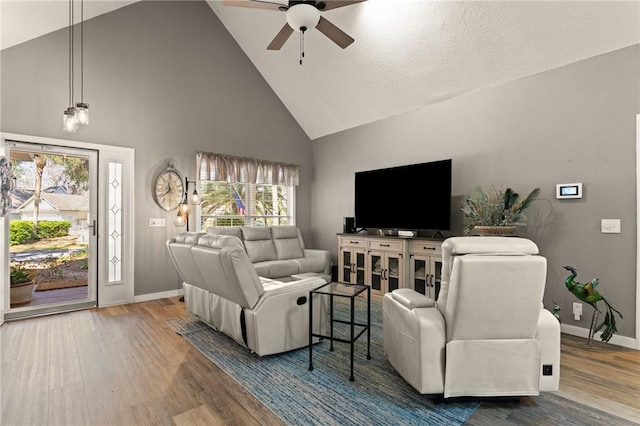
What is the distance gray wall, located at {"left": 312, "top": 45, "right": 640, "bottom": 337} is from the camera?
10.4ft

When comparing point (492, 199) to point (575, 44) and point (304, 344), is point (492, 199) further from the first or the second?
point (304, 344)

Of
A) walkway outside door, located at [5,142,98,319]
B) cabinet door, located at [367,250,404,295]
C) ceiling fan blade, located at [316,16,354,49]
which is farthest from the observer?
cabinet door, located at [367,250,404,295]

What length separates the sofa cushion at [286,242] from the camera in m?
5.68

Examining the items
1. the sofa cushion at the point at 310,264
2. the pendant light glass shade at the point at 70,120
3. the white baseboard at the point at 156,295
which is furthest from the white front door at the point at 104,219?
the sofa cushion at the point at 310,264

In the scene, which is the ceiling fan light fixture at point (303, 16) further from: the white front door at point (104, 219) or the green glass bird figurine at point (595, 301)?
the green glass bird figurine at point (595, 301)

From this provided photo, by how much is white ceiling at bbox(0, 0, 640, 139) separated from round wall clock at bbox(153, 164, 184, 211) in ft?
7.15

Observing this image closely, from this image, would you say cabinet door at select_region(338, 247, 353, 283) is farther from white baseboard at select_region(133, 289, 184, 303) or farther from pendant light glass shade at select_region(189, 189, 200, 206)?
white baseboard at select_region(133, 289, 184, 303)

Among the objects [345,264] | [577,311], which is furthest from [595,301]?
[345,264]

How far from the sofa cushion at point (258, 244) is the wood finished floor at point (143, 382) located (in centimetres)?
196

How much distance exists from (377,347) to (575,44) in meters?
3.59

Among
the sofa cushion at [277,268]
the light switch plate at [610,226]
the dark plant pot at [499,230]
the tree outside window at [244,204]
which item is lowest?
the sofa cushion at [277,268]

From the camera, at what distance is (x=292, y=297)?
2.89m

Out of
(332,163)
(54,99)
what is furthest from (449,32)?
(54,99)

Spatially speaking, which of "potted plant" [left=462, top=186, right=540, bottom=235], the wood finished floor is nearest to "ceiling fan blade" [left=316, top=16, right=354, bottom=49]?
"potted plant" [left=462, top=186, right=540, bottom=235]
